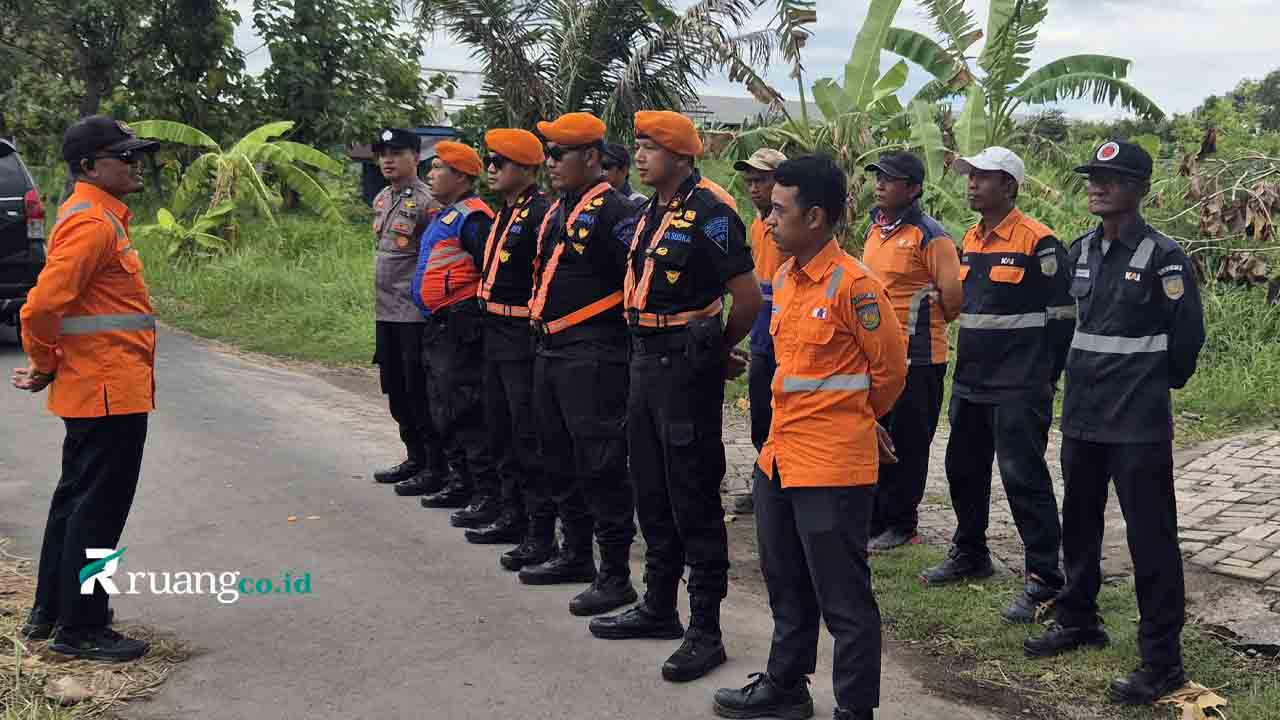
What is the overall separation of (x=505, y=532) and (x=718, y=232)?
2.40 meters

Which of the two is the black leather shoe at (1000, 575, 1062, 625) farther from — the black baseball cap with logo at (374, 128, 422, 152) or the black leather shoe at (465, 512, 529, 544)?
the black baseball cap with logo at (374, 128, 422, 152)

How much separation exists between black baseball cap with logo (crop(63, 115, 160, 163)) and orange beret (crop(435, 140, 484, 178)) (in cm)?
221

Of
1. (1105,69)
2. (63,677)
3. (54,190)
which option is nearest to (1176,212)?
(1105,69)

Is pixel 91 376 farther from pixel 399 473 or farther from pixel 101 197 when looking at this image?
pixel 399 473

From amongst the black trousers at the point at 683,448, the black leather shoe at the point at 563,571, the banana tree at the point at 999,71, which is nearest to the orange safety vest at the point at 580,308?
the black trousers at the point at 683,448

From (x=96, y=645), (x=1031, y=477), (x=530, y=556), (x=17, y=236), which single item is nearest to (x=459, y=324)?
(x=530, y=556)

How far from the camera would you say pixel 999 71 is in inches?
441

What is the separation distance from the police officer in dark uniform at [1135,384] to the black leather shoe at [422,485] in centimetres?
392

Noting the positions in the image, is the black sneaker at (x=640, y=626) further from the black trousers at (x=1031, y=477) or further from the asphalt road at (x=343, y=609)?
the black trousers at (x=1031, y=477)

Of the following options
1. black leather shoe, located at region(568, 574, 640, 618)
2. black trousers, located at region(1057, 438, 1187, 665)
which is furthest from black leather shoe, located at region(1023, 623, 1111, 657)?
black leather shoe, located at region(568, 574, 640, 618)

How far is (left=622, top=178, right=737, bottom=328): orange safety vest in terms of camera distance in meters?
4.86

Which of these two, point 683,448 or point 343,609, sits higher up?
point 683,448

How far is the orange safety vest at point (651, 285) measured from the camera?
4855mm

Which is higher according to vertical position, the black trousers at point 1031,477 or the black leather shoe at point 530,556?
the black trousers at point 1031,477
